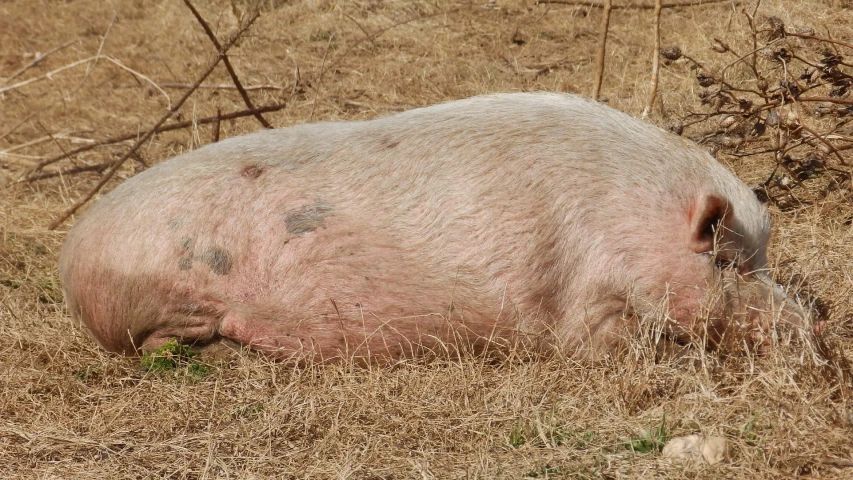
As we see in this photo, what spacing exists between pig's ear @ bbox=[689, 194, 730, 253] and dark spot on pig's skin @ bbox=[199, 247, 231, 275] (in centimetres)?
152

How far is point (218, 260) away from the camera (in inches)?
129

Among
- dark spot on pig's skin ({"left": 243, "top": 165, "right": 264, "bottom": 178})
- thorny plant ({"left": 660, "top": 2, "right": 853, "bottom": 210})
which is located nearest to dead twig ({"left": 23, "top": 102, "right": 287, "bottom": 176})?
dark spot on pig's skin ({"left": 243, "top": 165, "right": 264, "bottom": 178})

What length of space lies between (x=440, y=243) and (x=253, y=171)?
735 millimetres

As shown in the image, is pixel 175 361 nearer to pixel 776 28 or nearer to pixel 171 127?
pixel 171 127

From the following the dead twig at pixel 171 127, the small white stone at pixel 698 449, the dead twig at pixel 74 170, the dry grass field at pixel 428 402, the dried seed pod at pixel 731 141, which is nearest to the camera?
the small white stone at pixel 698 449

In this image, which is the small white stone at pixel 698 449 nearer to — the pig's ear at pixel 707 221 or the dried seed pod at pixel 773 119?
the pig's ear at pixel 707 221

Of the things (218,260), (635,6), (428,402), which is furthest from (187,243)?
(635,6)

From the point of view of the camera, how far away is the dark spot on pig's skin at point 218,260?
10.8 feet

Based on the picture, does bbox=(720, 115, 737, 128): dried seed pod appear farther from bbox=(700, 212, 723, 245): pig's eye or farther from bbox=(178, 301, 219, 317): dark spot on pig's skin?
bbox=(178, 301, 219, 317): dark spot on pig's skin

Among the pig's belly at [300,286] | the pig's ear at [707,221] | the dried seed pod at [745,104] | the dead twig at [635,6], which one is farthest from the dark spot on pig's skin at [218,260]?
the dead twig at [635,6]

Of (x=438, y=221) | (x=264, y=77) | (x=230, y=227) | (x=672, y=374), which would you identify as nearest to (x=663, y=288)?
(x=672, y=374)

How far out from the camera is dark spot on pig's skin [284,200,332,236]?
10.7ft

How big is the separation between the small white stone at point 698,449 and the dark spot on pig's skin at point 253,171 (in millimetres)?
1659

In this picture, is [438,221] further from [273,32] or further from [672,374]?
[273,32]
